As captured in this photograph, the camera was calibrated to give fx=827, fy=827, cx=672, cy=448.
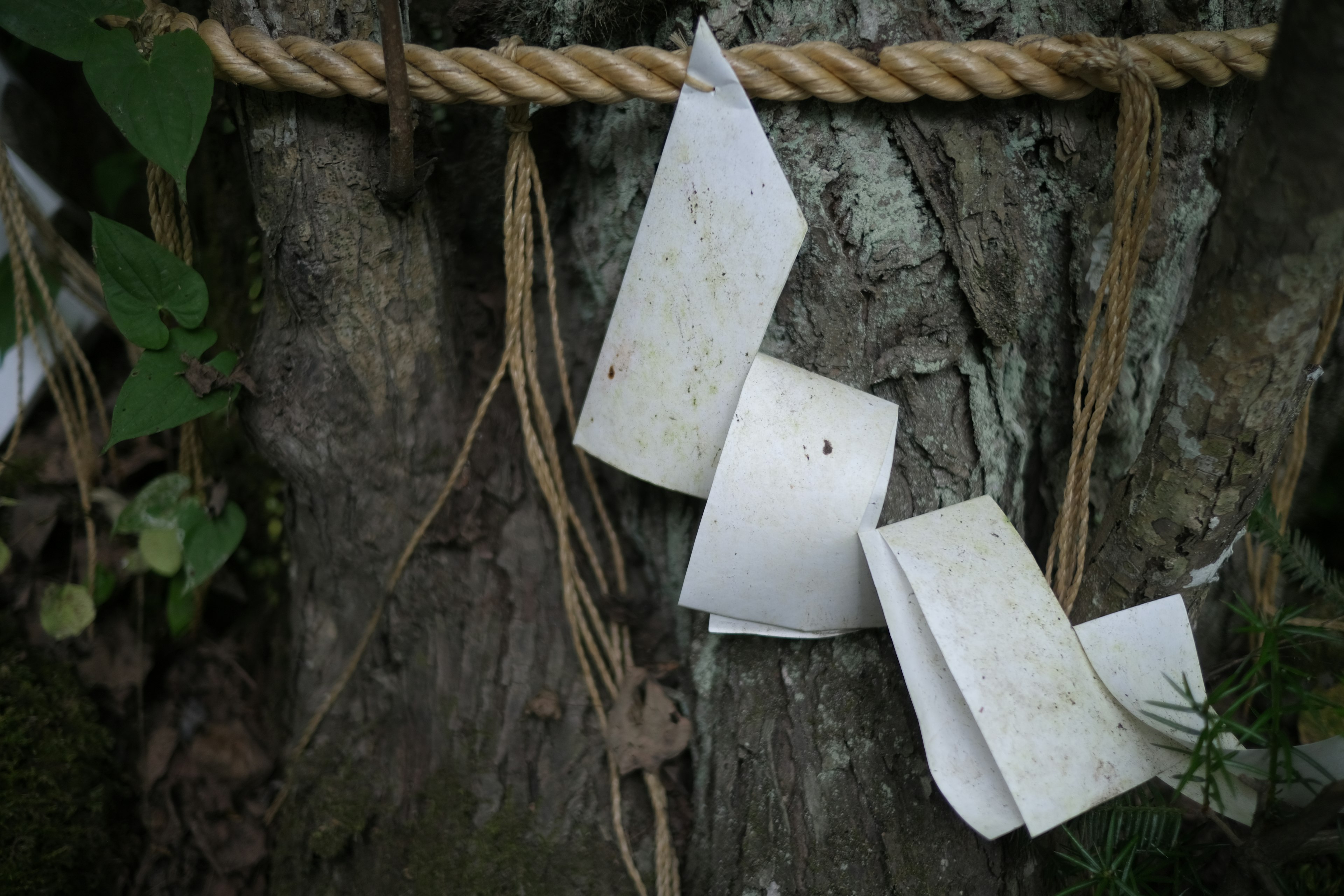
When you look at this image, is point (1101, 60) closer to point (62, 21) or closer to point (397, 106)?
point (397, 106)

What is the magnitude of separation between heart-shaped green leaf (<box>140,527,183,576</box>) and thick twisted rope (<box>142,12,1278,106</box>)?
60 centimetres

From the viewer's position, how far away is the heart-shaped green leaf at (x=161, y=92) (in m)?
0.77

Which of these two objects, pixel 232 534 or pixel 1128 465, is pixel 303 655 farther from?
pixel 1128 465

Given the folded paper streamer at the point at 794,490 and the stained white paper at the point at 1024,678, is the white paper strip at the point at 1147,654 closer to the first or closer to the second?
the stained white paper at the point at 1024,678

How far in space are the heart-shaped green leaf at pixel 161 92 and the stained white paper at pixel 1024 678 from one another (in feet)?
2.49

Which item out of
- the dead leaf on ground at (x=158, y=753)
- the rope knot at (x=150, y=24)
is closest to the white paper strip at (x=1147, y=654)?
the rope knot at (x=150, y=24)

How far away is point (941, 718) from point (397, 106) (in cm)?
77

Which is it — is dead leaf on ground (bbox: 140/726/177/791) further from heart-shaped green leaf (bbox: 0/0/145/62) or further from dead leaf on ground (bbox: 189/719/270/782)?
heart-shaped green leaf (bbox: 0/0/145/62)

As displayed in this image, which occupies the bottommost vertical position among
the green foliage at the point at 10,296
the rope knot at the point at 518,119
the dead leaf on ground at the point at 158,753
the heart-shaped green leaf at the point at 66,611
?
the dead leaf on ground at the point at 158,753

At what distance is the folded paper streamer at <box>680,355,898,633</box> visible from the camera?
81 cm

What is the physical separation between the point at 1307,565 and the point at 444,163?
105 centimetres

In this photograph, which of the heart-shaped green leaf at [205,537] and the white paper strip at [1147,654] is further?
the heart-shaped green leaf at [205,537]

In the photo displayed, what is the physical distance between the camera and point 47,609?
1107mm

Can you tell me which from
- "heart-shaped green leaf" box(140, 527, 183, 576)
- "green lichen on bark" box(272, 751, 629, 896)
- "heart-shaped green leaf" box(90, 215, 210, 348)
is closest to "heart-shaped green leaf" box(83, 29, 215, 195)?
"heart-shaped green leaf" box(90, 215, 210, 348)
